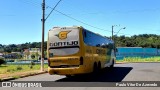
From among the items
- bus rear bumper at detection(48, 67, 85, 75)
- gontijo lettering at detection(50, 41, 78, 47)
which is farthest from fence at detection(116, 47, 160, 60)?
bus rear bumper at detection(48, 67, 85, 75)

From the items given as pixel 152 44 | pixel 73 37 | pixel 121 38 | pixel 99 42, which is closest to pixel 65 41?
pixel 73 37

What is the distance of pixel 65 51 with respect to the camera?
63.8 feet

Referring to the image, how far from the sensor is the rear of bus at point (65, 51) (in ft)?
63.1

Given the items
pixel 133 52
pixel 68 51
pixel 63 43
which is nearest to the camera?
pixel 68 51

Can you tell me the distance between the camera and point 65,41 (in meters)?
19.6

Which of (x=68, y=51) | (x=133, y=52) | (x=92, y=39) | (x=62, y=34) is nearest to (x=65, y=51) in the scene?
(x=68, y=51)

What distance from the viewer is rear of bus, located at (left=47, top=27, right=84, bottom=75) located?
63.1ft

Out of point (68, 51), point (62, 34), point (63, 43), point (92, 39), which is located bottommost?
point (68, 51)

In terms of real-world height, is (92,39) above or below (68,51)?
above

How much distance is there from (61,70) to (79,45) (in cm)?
183

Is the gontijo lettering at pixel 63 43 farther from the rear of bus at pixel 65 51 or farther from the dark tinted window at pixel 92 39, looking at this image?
the dark tinted window at pixel 92 39

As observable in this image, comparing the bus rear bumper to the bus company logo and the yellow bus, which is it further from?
the bus company logo

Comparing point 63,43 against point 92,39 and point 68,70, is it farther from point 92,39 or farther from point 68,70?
point 92,39

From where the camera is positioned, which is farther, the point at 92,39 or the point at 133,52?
the point at 133,52
